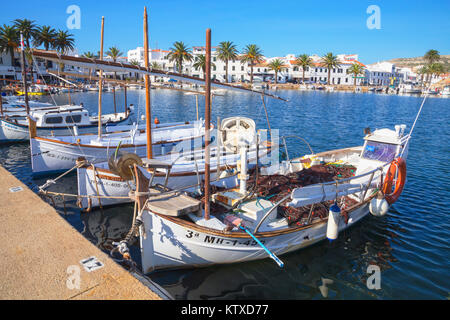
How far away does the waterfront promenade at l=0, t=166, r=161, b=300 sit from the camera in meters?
5.99

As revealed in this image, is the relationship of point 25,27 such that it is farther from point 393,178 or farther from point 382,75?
point 382,75

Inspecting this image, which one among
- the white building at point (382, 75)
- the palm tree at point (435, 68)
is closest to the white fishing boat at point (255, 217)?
the palm tree at point (435, 68)

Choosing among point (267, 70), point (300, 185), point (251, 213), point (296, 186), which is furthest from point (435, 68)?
point (251, 213)

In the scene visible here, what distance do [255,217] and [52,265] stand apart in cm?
582

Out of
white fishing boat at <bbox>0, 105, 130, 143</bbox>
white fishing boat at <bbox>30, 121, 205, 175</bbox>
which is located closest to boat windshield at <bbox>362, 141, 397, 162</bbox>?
white fishing boat at <bbox>30, 121, 205, 175</bbox>

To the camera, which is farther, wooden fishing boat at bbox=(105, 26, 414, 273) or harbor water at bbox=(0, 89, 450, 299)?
harbor water at bbox=(0, 89, 450, 299)

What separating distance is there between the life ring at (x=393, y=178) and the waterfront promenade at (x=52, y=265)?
10078 millimetres

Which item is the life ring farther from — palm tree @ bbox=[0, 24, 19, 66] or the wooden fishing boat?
palm tree @ bbox=[0, 24, 19, 66]

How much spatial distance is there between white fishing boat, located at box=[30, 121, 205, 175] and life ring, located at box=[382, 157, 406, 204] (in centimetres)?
1312

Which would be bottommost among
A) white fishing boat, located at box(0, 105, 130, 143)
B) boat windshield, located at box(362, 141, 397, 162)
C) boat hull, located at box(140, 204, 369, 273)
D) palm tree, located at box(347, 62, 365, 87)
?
boat hull, located at box(140, 204, 369, 273)

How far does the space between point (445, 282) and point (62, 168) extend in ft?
67.1

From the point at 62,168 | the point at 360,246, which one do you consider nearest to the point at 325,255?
the point at 360,246

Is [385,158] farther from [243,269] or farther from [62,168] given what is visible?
[62,168]

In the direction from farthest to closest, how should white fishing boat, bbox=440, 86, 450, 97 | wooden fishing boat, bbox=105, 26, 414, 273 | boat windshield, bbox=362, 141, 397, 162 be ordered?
white fishing boat, bbox=440, 86, 450, 97 → boat windshield, bbox=362, 141, 397, 162 → wooden fishing boat, bbox=105, 26, 414, 273
